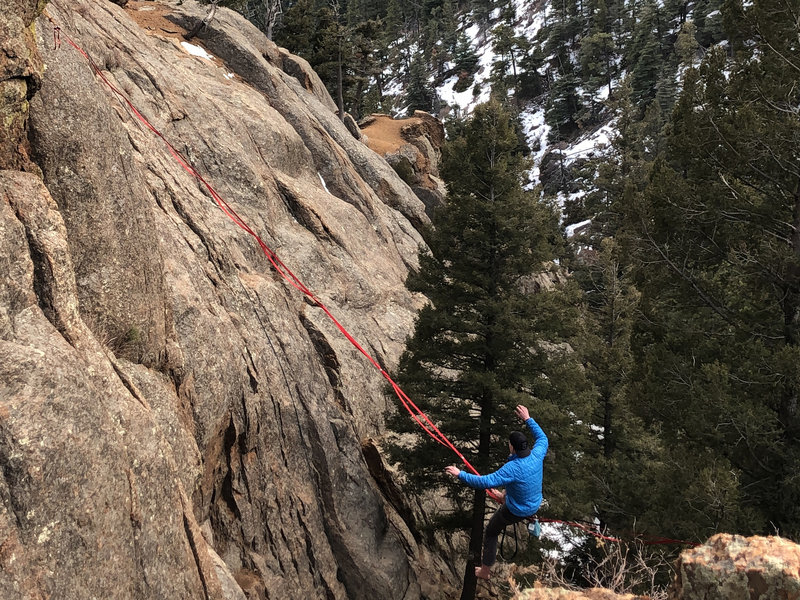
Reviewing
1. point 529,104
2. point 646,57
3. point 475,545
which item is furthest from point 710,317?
point 529,104

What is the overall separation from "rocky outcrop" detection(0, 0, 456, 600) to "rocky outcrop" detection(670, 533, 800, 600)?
5.55 meters

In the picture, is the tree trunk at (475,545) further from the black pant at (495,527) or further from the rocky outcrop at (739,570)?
the rocky outcrop at (739,570)

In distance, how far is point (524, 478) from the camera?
7.56m

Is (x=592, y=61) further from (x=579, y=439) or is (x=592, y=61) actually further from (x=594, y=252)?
(x=579, y=439)

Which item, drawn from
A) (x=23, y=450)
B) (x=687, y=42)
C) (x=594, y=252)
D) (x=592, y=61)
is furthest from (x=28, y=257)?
(x=592, y=61)

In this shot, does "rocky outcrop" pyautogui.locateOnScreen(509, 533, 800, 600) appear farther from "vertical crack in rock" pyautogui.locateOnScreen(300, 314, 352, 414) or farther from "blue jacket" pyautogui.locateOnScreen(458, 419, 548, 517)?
"vertical crack in rock" pyautogui.locateOnScreen(300, 314, 352, 414)

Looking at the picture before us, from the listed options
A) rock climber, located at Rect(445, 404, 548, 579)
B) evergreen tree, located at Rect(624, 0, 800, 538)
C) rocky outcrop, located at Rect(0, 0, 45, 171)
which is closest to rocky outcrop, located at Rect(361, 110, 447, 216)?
evergreen tree, located at Rect(624, 0, 800, 538)

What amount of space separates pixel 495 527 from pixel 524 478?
172 cm

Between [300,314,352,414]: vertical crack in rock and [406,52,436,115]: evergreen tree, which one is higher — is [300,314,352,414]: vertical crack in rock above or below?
below

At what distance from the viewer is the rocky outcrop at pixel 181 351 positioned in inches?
210

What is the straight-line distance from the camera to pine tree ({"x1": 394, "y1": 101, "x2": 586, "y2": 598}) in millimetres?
11844

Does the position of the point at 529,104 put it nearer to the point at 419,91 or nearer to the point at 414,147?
the point at 419,91

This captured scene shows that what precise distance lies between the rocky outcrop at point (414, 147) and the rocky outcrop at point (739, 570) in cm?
2962

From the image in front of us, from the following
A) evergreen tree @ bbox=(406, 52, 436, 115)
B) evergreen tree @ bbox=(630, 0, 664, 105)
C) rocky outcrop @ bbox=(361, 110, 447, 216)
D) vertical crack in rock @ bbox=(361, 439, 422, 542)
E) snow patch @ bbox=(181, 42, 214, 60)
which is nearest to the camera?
vertical crack in rock @ bbox=(361, 439, 422, 542)
